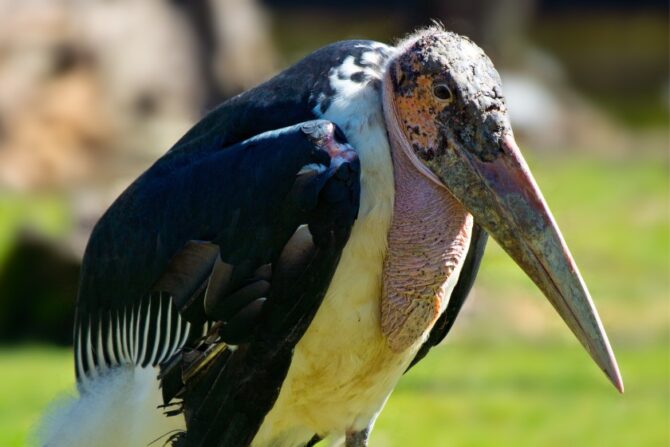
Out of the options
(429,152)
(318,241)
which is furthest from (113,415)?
(429,152)

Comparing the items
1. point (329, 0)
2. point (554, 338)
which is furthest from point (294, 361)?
point (329, 0)

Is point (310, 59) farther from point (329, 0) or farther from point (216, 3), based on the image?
point (329, 0)

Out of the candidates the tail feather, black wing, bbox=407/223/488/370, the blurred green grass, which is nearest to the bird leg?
black wing, bbox=407/223/488/370

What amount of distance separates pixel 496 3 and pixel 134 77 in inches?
159

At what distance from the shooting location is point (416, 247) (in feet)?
14.9

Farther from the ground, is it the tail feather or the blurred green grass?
the tail feather

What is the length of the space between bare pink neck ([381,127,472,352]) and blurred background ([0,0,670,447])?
1947mm

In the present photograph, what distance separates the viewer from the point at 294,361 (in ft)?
15.2

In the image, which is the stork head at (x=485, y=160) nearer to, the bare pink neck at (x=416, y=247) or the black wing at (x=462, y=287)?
the bare pink neck at (x=416, y=247)

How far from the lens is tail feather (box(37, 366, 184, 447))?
4.80 meters

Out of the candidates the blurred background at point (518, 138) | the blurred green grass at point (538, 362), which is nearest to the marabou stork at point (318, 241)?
the blurred background at point (518, 138)

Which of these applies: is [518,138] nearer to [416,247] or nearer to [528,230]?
[416,247]

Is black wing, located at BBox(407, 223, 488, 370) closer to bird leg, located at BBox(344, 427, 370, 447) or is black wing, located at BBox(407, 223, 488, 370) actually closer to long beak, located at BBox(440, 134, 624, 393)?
bird leg, located at BBox(344, 427, 370, 447)

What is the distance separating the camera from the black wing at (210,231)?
14.0ft
